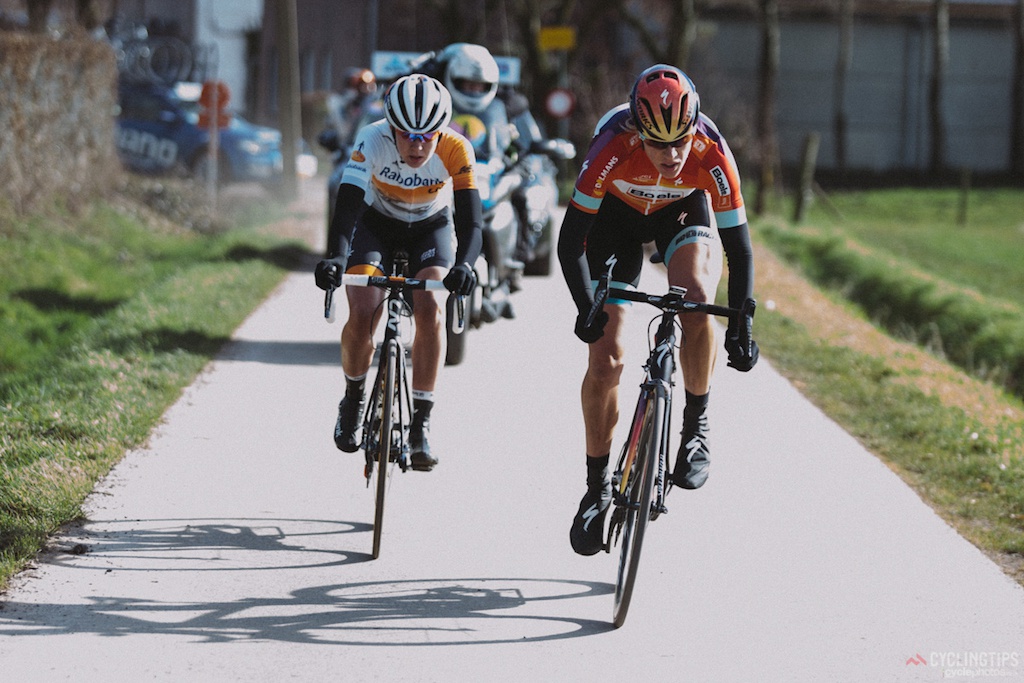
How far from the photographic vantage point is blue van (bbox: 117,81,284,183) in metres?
24.7

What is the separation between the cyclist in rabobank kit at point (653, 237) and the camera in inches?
211

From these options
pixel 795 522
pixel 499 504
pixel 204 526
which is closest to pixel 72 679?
pixel 204 526

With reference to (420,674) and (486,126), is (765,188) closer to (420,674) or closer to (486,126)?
(486,126)

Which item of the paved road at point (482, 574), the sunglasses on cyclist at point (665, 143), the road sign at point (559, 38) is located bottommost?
the paved road at point (482, 574)

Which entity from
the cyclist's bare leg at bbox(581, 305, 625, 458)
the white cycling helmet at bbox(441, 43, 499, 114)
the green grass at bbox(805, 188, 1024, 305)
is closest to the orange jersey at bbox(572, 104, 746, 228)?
the cyclist's bare leg at bbox(581, 305, 625, 458)

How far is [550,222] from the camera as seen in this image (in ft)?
47.6

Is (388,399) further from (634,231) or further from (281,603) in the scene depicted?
(634,231)

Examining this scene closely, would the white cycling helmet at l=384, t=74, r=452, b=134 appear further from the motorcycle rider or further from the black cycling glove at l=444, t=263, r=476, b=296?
the motorcycle rider

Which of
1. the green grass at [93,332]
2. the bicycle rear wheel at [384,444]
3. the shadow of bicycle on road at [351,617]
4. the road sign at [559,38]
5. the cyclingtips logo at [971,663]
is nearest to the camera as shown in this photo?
the cyclingtips logo at [971,663]

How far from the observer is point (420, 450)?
254 inches

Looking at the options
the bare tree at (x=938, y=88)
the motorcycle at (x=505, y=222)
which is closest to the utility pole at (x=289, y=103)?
the motorcycle at (x=505, y=222)

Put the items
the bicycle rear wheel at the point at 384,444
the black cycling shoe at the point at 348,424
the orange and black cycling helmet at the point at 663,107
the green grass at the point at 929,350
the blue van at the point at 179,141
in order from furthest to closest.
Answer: the blue van at the point at 179,141 → the green grass at the point at 929,350 → the black cycling shoe at the point at 348,424 → the bicycle rear wheel at the point at 384,444 → the orange and black cycling helmet at the point at 663,107

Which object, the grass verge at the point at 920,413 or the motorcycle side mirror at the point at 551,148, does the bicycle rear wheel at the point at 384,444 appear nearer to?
the grass verge at the point at 920,413

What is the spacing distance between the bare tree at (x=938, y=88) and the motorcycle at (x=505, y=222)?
106 ft
